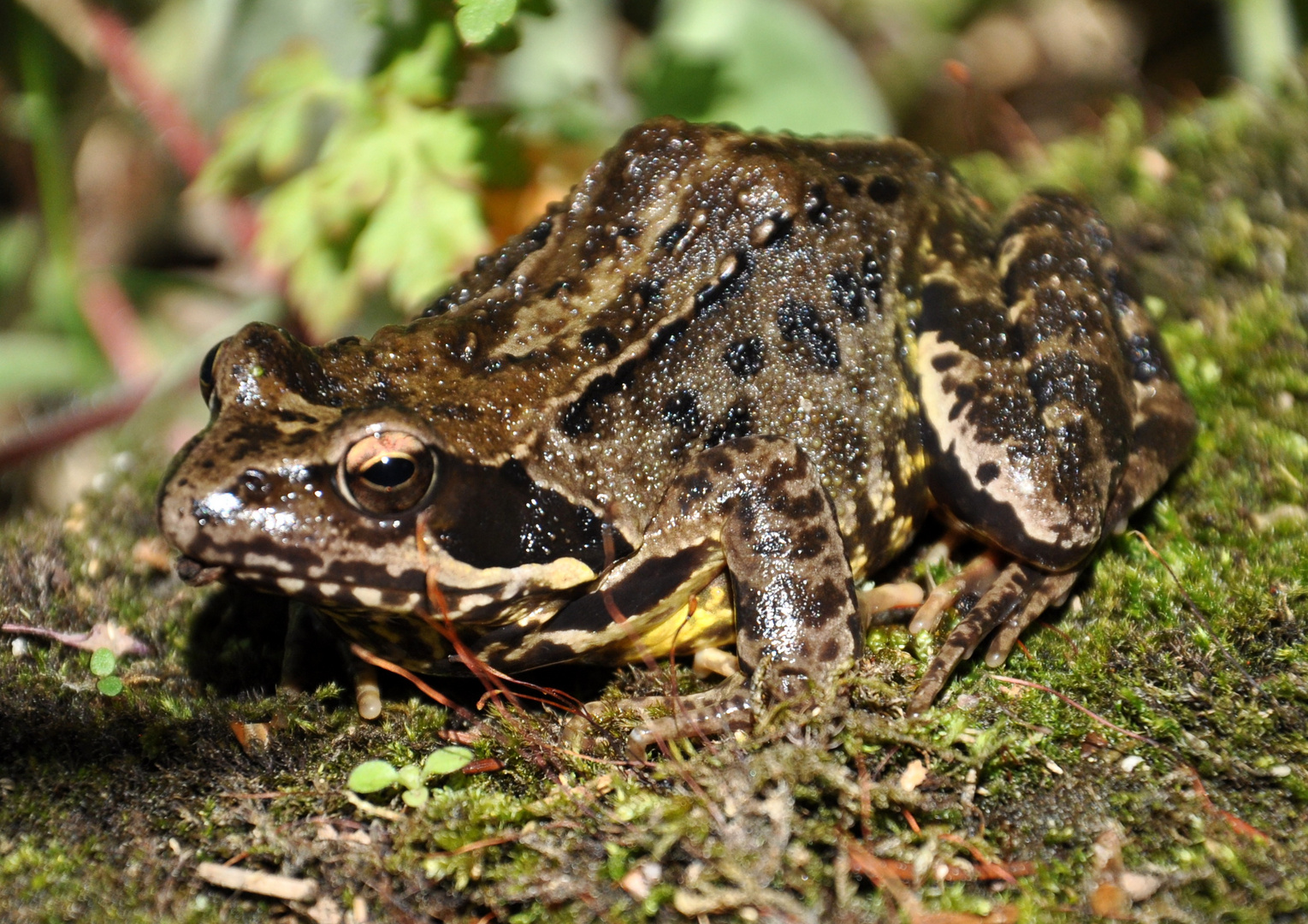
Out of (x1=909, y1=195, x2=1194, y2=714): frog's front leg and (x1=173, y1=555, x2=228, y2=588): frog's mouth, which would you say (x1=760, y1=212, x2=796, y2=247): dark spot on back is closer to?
(x1=909, y1=195, x2=1194, y2=714): frog's front leg

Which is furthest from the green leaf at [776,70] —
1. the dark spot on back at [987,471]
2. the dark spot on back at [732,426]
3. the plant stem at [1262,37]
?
the dark spot on back at [987,471]

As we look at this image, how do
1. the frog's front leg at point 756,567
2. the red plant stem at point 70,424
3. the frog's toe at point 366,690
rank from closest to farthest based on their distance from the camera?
the frog's front leg at point 756,567 < the frog's toe at point 366,690 < the red plant stem at point 70,424

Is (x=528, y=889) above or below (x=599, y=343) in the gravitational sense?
below

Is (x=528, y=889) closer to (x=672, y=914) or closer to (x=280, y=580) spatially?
(x=672, y=914)

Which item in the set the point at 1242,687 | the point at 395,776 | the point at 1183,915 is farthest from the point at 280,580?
the point at 1242,687

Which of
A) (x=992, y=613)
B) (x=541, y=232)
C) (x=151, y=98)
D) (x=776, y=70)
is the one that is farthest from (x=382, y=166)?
(x=992, y=613)

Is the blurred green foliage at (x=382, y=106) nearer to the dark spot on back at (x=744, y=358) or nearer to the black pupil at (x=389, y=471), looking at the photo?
the dark spot on back at (x=744, y=358)
